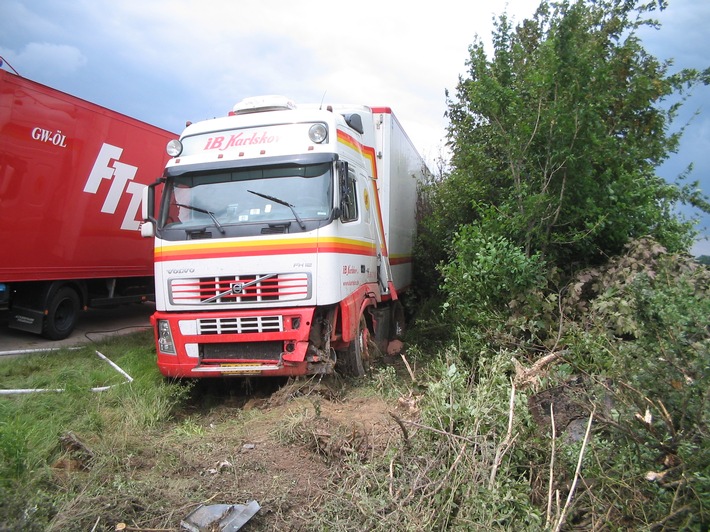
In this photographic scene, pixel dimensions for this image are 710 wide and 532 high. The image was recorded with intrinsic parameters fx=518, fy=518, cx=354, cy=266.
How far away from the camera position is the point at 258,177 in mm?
5410

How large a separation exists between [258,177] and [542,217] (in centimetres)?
310

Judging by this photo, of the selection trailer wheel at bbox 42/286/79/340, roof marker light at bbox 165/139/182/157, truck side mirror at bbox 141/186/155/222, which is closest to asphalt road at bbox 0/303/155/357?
trailer wheel at bbox 42/286/79/340

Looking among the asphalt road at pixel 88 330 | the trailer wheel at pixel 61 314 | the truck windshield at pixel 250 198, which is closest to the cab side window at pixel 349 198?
the truck windshield at pixel 250 198

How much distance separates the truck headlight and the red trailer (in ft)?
10.8

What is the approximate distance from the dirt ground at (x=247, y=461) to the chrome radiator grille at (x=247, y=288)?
2.97 feet

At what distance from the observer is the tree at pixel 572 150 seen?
541cm

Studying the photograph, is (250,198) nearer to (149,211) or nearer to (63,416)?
(149,211)

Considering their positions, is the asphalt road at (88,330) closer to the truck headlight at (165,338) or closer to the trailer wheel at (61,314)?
the trailer wheel at (61,314)

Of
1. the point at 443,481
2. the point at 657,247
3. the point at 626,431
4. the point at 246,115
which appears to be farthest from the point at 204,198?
the point at 657,247

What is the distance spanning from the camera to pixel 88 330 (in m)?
9.12

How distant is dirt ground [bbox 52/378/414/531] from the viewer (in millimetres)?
2996

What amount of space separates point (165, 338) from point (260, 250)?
137 cm

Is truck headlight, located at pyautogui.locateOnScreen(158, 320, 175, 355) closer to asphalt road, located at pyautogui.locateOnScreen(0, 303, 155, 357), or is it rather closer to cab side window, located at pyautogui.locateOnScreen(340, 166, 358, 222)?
cab side window, located at pyautogui.locateOnScreen(340, 166, 358, 222)

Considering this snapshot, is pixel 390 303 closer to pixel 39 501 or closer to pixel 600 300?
pixel 600 300
